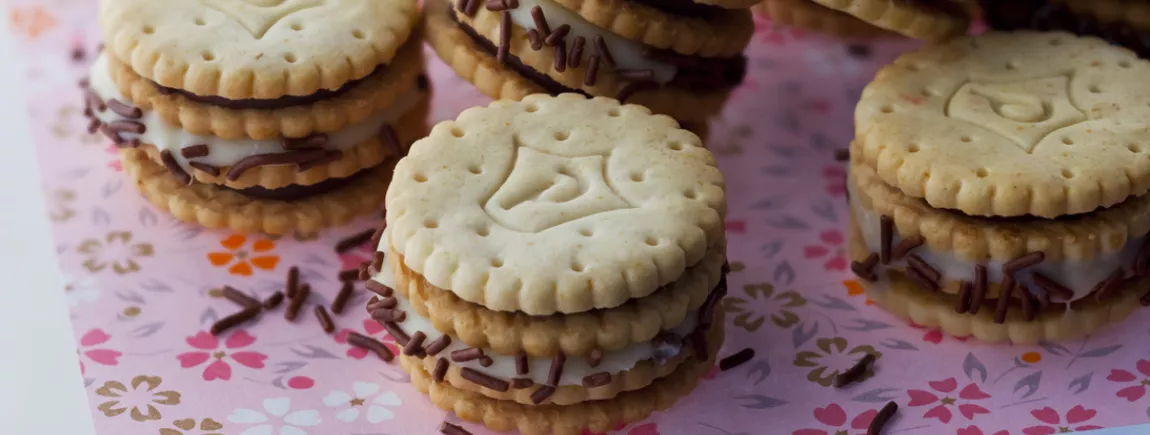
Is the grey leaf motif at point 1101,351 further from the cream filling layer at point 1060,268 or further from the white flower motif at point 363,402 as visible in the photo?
the white flower motif at point 363,402

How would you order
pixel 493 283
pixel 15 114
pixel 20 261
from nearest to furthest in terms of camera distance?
pixel 493 283, pixel 20 261, pixel 15 114

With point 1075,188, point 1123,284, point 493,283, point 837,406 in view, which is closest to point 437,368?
point 493,283

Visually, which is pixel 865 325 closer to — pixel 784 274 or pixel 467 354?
pixel 784 274

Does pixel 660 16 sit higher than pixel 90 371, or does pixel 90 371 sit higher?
pixel 660 16

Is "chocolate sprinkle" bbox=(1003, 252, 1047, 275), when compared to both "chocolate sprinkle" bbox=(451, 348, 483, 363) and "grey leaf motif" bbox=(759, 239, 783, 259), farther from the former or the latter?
"chocolate sprinkle" bbox=(451, 348, 483, 363)

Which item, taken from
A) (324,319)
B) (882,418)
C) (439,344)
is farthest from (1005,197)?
(324,319)

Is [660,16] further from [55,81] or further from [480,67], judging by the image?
[55,81]
